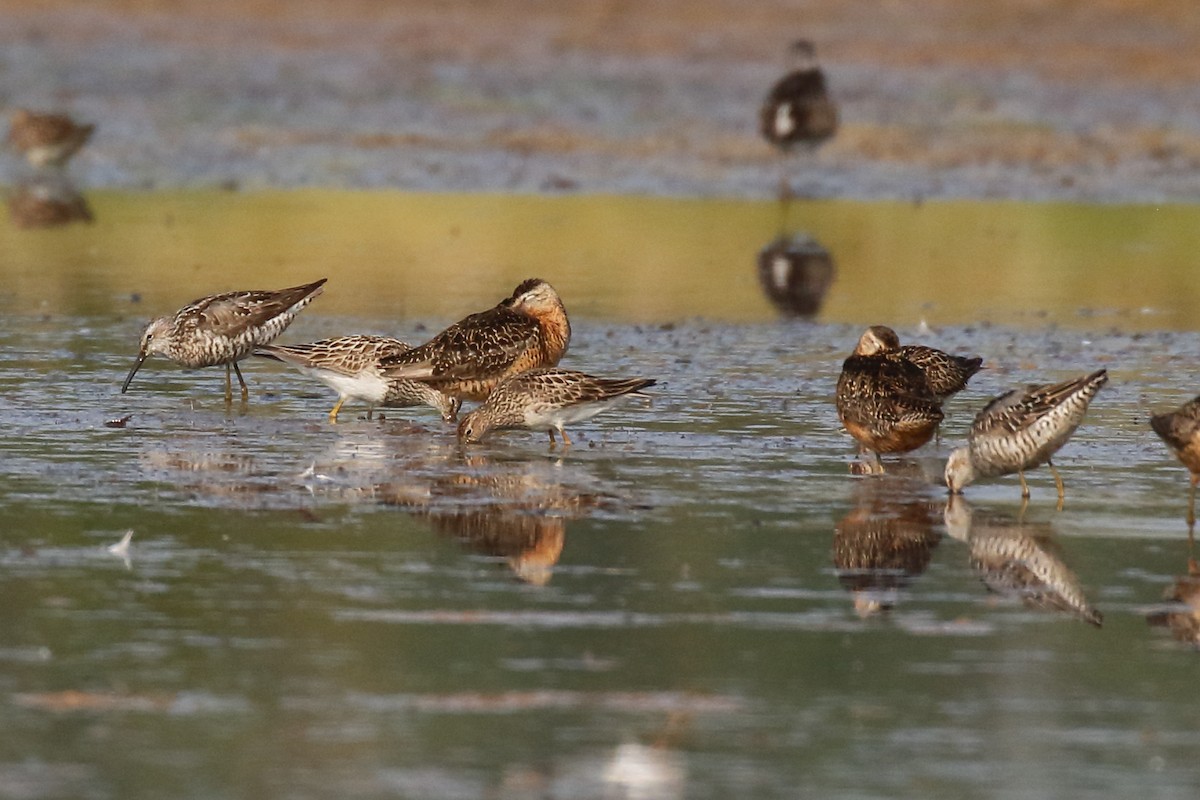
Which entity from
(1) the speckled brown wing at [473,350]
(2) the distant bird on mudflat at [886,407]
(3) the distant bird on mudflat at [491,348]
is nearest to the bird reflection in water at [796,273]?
(3) the distant bird on mudflat at [491,348]

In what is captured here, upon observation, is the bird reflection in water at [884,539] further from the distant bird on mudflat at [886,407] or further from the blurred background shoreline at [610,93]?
the blurred background shoreline at [610,93]

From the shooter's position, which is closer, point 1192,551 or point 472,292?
point 1192,551

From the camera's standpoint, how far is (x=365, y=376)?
14422 mm

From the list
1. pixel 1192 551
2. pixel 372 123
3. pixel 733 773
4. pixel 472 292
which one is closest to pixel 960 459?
pixel 1192 551

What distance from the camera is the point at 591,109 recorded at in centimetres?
3544

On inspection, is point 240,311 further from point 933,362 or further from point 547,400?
point 933,362

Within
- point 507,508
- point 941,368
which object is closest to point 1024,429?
point 941,368

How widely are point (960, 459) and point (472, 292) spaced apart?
920 centimetres

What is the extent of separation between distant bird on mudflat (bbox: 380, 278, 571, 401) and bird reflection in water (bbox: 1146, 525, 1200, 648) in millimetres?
5233

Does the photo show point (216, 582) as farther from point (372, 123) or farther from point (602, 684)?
point (372, 123)

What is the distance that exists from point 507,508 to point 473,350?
3332 millimetres

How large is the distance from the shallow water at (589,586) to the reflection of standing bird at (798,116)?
10.4 meters

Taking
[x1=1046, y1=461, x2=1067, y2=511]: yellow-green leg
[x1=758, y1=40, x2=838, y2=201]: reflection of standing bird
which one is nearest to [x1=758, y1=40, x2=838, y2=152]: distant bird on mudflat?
[x1=758, y1=40, x2=838, y2=201]: reflection of standing bird

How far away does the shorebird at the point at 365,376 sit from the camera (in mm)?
14445
